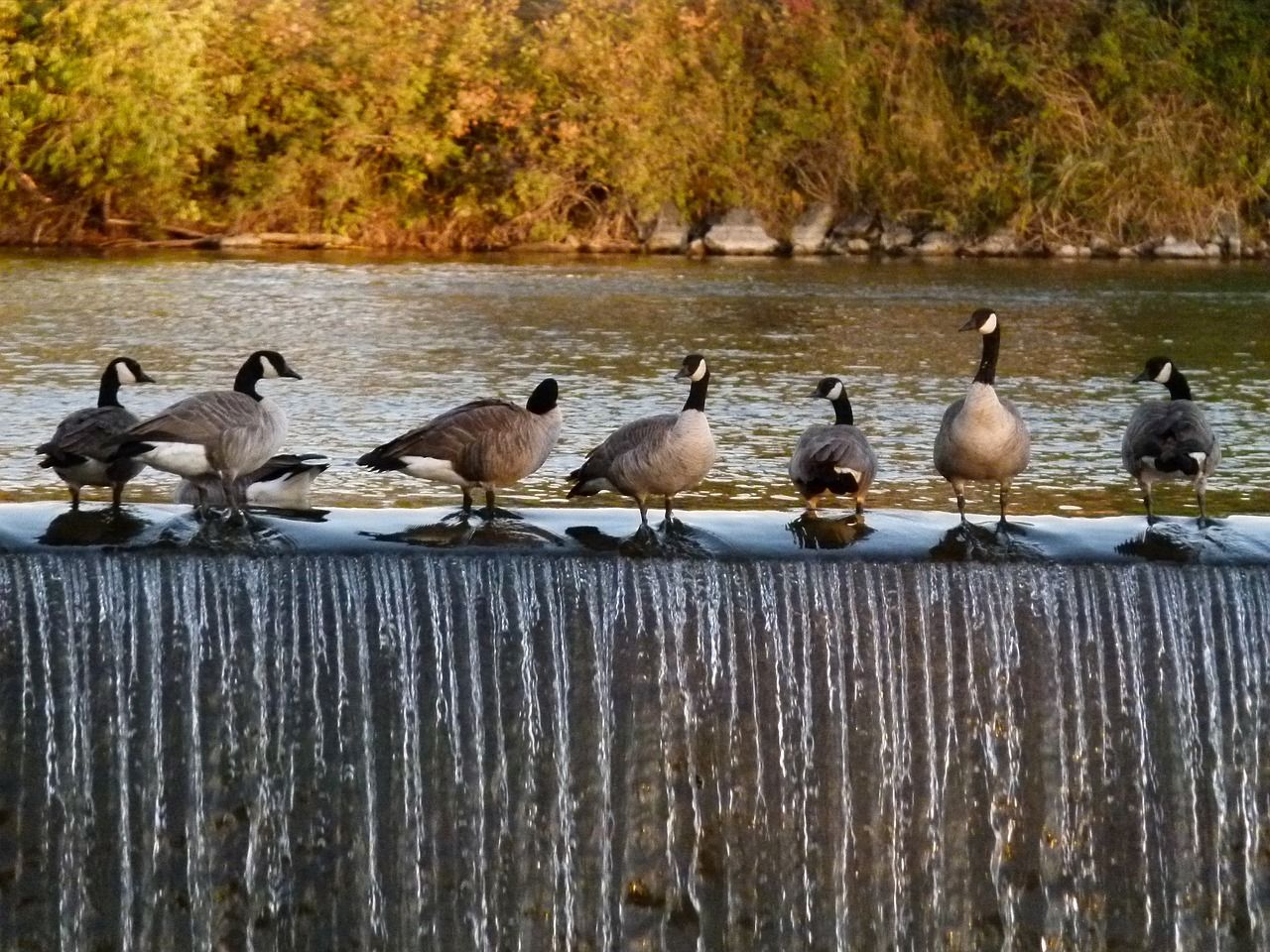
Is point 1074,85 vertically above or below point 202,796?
above

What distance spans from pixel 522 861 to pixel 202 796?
1.22m

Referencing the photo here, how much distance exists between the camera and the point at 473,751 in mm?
7457

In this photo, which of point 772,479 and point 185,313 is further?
point 185,313

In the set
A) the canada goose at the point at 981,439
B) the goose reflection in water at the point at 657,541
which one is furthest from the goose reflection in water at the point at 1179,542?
the goose reflection in water at the point at 657,541

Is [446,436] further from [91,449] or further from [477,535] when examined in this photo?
[91,449]

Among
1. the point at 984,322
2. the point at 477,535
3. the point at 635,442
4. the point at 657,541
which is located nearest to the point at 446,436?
the point at 477,535

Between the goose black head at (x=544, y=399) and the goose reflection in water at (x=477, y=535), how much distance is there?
1.83 feet

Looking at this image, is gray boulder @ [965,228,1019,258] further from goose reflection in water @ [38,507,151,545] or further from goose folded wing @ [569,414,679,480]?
goose reflection in water @ [38,507,151,545]

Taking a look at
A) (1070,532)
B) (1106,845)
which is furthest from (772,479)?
(1106,845)

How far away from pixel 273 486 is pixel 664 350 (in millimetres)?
9858

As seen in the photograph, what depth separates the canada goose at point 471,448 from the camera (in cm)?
812

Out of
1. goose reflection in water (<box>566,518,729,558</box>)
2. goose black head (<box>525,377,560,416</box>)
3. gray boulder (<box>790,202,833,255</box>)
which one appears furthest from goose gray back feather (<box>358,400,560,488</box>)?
gray boulder (<box>790,202,833,255</box>)

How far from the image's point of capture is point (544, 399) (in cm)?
852

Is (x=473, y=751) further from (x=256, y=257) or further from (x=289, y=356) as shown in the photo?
(x=256, y=257)
